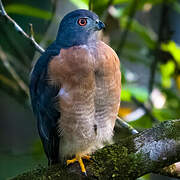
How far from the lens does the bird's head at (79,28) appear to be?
2742 mm

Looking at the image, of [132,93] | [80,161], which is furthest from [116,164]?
[132,93]

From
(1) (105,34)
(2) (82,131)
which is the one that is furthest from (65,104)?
(1) (105,34)

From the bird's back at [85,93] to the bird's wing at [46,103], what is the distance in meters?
0.05

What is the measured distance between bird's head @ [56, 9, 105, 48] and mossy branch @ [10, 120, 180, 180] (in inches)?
30.7

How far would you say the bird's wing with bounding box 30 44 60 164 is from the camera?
2.58 m

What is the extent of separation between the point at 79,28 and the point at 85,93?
0.52 meters

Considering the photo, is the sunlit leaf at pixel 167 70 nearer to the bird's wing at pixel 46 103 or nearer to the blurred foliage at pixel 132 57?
the blurred foliage at pixel 132 57

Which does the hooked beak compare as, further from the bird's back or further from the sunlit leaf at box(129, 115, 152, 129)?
the sunlit leaf at box(129, 115, 152, 129)

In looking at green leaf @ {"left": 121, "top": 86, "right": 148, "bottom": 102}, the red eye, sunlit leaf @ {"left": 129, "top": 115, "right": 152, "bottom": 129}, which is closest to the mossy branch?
the red eye

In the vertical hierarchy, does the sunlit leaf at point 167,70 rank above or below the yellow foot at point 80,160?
below

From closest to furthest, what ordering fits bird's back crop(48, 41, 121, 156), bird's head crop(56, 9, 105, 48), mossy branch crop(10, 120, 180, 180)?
mossy branch crop(10, 120, 180, 180), bird's back crop(48, 41, 121, 156), bird's head crop(56, 9, 105, 48)

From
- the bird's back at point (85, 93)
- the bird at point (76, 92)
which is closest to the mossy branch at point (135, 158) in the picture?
the bird at point (76, 92)

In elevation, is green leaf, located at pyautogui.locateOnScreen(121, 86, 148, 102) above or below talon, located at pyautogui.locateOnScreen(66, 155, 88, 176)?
below

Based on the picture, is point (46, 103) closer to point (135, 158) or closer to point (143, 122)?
point (135, 158)
